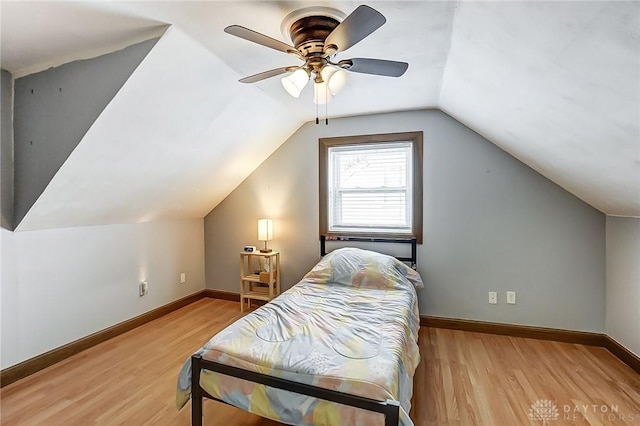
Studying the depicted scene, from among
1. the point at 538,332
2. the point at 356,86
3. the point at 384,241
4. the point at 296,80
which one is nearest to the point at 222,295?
the point at 384,241

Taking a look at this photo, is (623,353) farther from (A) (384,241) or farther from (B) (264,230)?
(B) (264,230)

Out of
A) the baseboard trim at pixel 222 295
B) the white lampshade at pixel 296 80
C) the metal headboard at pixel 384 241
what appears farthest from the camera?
the baseboard trim at pixel 222 295

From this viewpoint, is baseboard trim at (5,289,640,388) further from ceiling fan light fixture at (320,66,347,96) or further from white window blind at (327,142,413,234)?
ceiling fan light fixture at (320,66,347,96)

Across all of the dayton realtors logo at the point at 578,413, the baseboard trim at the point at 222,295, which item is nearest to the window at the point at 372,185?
the baseboard trim at the point at 222,295

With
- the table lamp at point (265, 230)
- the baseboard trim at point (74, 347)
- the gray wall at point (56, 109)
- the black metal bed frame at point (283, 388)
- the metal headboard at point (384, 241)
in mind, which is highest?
the gray wall at point (56, 109)

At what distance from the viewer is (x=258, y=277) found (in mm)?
3727

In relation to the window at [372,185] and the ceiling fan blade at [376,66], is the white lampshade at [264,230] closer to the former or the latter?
the window at [372,185]

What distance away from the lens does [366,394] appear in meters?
1.37

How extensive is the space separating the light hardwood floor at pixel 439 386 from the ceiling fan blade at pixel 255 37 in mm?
2153

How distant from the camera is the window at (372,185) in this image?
3.31m

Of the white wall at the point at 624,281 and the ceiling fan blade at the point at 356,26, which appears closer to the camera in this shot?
the ceiling fan blade at the point at 356,26

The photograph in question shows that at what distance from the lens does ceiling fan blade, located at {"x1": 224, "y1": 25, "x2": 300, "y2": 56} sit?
1.37 meters

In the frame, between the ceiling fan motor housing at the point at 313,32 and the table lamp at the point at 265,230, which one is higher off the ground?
the ceiling fan motor housing at the point at 313,32

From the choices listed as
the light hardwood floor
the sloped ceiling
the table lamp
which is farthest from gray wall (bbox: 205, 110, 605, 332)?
the table lamp
